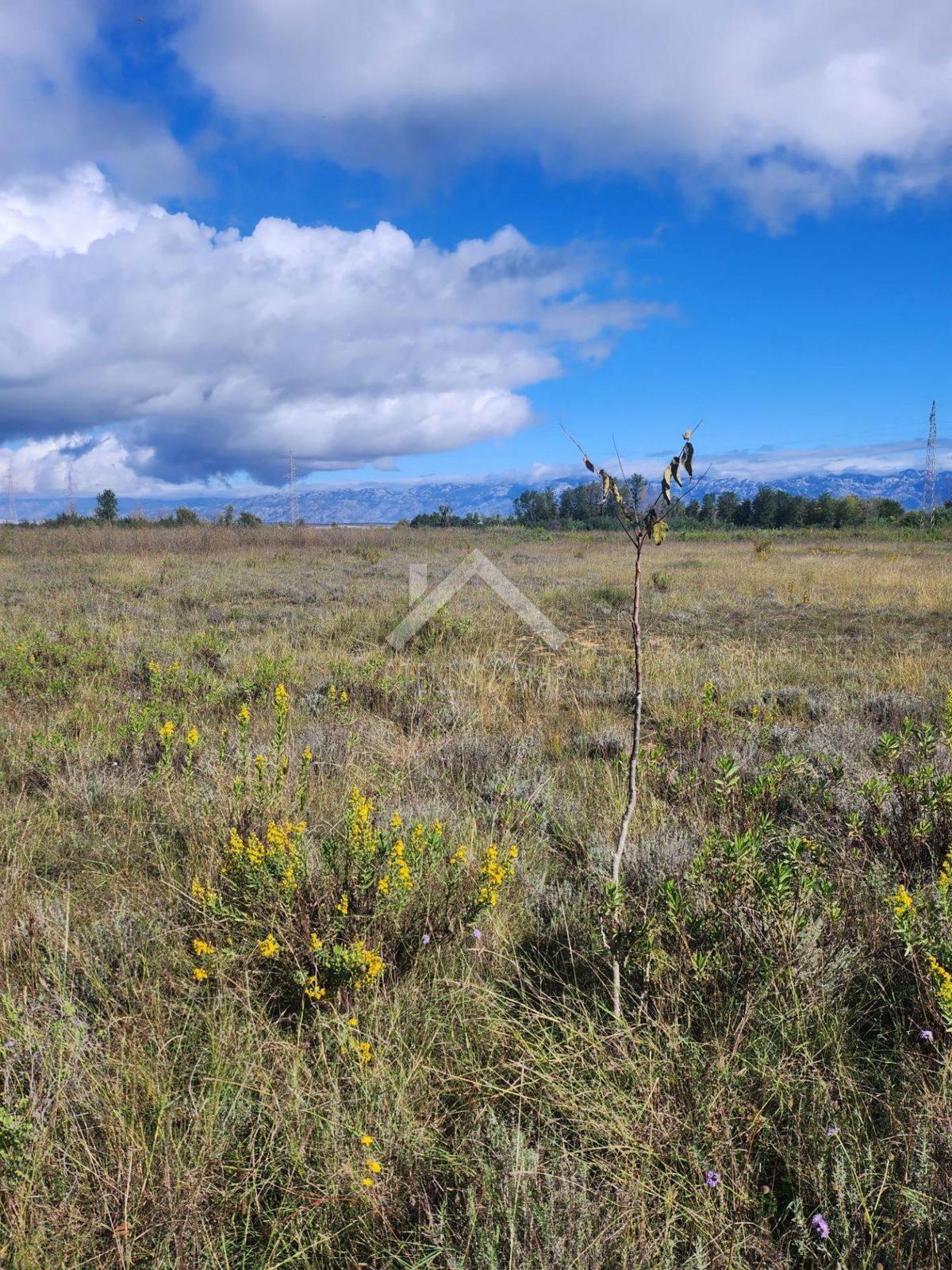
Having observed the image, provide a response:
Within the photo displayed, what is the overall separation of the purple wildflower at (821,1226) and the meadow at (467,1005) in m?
0.03

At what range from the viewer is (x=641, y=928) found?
2.06m

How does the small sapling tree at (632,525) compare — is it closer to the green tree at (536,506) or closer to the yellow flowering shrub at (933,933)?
the yellow flowering shrub at (933,933)

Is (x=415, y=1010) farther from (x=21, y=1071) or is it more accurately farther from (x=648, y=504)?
(x=648, y=504)

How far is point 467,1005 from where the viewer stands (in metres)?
2.04

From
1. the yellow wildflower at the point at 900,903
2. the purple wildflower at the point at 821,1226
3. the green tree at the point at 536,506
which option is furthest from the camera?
the green tree at the point at 536,506

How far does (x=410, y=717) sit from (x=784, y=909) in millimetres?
3536

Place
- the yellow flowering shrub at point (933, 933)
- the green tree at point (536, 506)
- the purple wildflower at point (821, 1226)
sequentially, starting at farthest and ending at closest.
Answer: the green tree at point (536, 506) → the yellow flowering shrub at point (933, 933) → the purple wildflower at point (821, 1226)

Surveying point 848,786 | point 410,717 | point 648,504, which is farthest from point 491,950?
point 410,717

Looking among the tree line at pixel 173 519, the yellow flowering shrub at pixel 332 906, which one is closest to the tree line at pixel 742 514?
the tree line at pixel 173 519

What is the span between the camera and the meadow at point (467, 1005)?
1.43 m

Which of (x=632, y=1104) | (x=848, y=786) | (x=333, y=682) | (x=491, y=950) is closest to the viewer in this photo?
(x=632, y=1104)

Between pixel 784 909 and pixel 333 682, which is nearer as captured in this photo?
pixel 784 909

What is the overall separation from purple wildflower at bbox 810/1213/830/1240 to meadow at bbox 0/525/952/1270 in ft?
0.09

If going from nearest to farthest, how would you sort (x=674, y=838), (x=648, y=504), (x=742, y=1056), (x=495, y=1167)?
(x=495, y=1167)
(x=742, y=1056)
(x=648, y=504)
(x=674, y=838)
